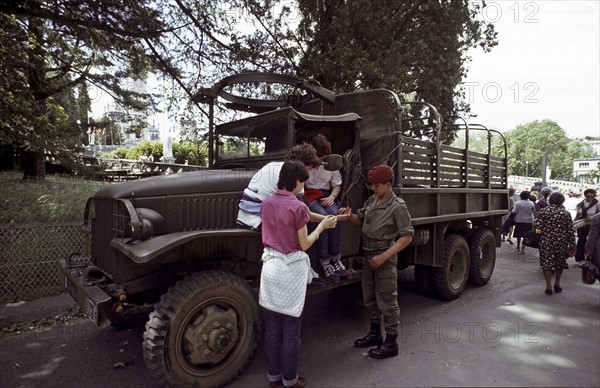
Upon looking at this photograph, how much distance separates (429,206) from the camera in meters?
4.76

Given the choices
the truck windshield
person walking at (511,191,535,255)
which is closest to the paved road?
the truck windshield

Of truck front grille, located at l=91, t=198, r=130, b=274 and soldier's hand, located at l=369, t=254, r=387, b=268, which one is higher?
truck front grille, located at l=91, t=198, r=130, b=274

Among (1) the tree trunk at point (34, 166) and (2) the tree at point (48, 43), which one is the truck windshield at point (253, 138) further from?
(1) the tree trunk at point (34, 166)

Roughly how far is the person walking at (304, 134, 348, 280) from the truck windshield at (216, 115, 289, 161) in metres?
0.38

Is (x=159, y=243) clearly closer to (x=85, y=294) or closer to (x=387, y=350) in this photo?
(x=85, y=294)

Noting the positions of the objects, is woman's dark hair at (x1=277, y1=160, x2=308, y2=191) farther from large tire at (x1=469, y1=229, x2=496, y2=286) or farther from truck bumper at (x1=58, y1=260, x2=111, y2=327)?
large tire at (x1=469, y1=229, x2=496, y2=286)

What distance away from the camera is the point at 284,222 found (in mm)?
2664

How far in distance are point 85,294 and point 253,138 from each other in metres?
2.32

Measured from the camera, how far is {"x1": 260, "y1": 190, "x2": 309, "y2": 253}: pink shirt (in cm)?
267

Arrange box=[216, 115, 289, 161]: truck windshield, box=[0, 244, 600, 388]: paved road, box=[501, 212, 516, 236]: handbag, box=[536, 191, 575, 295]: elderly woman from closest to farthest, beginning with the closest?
1. box=[0, 244, 600, 388]: paved road
2. box=[216, 115, 289, 161]: truck windshield
3. box=[536, 191, 575, 295]: elderly woman
4. box=[501, 212, 516, 236]: handbag

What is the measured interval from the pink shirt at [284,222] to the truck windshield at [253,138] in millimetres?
1142

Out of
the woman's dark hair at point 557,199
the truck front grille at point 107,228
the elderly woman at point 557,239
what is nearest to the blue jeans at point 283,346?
the truck front grille at point 107,228

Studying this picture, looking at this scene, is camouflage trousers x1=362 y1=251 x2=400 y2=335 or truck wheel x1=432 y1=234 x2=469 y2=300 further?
truck wheel x1=432 y1=234 x2=469 y2=300

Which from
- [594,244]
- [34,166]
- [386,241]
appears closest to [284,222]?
[386,241]
